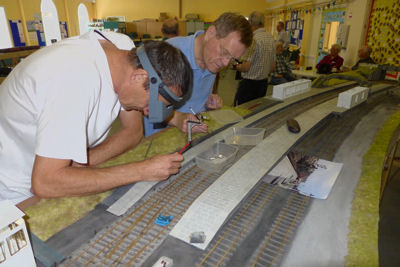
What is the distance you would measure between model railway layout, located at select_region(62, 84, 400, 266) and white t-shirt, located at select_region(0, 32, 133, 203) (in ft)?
1.18

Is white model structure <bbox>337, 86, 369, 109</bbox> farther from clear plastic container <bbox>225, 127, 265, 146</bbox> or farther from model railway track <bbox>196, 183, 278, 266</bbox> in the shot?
model railway track <bbox>196, 183, 278, 266</bbox>

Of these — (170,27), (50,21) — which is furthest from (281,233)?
(50,21)

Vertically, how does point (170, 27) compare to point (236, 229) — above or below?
above

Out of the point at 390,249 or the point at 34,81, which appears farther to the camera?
the point at 390,249

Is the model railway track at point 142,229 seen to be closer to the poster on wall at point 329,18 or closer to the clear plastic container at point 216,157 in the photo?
the clear plastic container at point 216,157

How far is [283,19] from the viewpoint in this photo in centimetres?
1124

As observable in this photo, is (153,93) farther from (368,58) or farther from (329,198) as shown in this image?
(368,58)

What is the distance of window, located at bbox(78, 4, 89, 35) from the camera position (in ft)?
48.4

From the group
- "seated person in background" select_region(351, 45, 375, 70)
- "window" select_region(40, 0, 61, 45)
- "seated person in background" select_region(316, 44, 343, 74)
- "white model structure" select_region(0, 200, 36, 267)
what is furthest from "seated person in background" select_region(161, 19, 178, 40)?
"window" select_region(40, 0, 61, 45)

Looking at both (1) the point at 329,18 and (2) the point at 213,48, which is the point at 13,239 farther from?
(1) the point at 329,18

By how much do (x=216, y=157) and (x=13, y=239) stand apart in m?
1.12

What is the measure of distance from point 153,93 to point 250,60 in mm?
3346

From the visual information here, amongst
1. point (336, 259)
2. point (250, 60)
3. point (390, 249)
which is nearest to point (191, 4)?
point (250, 60)

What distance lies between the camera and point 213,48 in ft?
7.31
